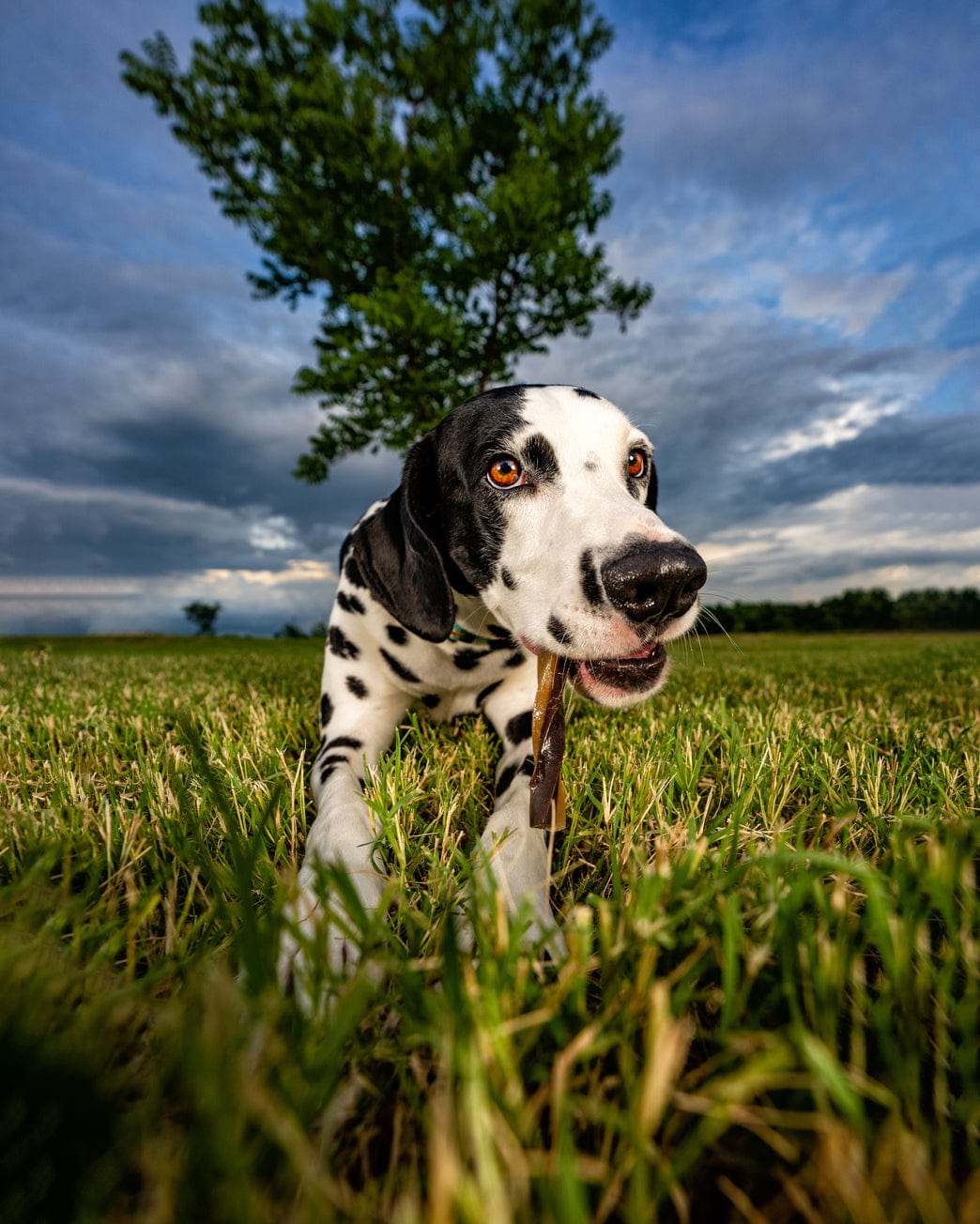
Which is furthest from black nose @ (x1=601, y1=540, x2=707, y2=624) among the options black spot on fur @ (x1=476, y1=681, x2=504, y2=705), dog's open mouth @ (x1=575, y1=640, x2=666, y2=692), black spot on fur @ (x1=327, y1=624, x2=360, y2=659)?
black spot on fur @ (x1=327, y1=624, x2=360, y2=659)

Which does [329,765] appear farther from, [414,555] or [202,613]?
[202,613]

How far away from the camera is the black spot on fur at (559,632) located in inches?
93.9

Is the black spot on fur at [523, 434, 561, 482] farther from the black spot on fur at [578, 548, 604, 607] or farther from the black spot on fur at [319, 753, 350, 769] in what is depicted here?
the black spot on fur at [319, 753, 350, 769]

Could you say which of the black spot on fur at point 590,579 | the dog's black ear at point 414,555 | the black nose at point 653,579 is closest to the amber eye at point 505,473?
the dog's black ear at point 414,555

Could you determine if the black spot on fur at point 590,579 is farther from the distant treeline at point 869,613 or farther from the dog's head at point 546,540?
the distant treeline at point 869,613

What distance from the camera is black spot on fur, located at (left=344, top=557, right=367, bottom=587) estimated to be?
3.74 meters

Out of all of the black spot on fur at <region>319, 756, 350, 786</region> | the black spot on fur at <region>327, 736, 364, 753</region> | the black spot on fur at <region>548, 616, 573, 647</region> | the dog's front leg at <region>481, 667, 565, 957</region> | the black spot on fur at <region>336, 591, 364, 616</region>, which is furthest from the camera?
the black spot on fur at <region>336, 591, 364, 616</region>

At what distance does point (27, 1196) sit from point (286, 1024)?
1.08ft

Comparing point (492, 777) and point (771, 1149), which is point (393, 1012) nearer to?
point (771, 1149)

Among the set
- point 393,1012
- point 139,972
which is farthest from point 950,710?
point 139,972

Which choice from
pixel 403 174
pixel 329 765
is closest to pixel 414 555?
pixel 329 765

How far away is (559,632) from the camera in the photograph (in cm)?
242

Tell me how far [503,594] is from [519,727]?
71 centimetres

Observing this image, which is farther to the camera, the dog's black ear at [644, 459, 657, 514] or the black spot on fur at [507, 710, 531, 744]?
the dog's black ear at [644, 459, 657, 514]
